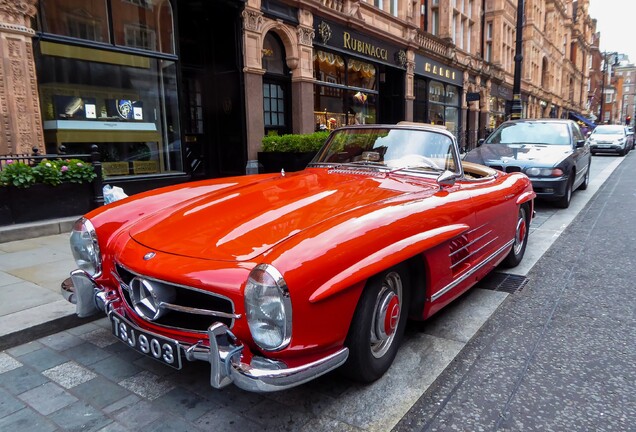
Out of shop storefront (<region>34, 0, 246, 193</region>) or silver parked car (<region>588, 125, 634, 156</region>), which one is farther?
silver parked car (<region>588, 125, 634, 156</region>)

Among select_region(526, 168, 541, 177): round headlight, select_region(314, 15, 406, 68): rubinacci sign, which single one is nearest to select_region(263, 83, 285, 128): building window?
select_region(314, 15, 406, 68): rubinacci sign

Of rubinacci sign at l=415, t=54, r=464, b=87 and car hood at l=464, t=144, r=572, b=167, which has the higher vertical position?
rubinacci sign at l=415, t=54, r=464, b=87

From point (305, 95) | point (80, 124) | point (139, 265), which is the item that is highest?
point (305, 95)

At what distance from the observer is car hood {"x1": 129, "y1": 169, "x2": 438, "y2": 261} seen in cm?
229

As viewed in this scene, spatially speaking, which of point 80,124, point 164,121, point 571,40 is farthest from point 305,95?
point 571,40

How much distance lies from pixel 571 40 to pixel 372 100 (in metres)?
50.1

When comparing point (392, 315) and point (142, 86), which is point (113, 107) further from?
point (392, 315)

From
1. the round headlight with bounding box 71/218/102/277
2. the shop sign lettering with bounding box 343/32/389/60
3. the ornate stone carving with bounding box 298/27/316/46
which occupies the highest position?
the shop sign lettering with bounding box 343/32/389/60

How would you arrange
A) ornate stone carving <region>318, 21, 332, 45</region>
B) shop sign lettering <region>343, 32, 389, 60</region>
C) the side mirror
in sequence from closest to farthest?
the side mirror → ornate stone carving <region>318, 21, 332, 45</region> → shop sign lettering <region>343, 32, 389, 60</region>

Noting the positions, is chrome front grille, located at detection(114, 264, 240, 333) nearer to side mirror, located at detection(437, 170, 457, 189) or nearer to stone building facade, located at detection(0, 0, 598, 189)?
side mirror, located at detection(437, 170, 457, 189)

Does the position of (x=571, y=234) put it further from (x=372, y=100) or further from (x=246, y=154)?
(x=372, y=100)

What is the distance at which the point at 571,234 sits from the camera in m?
6.30

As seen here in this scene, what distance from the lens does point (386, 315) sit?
249 centimetres

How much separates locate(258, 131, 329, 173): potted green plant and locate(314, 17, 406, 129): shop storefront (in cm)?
255
